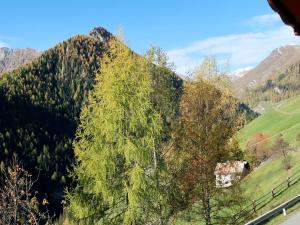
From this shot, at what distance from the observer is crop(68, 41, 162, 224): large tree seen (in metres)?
17.8

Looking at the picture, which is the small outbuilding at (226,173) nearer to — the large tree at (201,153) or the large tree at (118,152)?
the large tree at (201,153)

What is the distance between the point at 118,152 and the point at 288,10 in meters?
17.1

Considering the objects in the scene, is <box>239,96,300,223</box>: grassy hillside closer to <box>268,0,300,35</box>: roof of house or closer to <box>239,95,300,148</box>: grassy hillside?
<box>239,95,300,148</box>: grassy hillside

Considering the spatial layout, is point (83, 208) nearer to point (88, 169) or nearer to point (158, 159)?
point (88, 169)

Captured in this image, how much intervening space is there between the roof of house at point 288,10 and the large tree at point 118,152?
16.3m

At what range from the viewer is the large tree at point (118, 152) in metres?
17.8

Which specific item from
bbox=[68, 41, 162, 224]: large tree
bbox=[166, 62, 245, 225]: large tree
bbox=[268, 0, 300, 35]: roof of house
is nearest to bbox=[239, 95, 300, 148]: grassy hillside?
bbox=[166, 62, 245, 225]: large tree

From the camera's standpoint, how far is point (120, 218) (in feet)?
59.0

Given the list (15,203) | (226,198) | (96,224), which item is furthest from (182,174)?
(15,203)

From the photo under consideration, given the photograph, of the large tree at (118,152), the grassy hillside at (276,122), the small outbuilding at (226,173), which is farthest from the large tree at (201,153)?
the grassy hillside at (276,122)

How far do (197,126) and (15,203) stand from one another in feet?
31.1

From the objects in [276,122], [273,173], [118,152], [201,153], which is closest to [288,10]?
[118,152]

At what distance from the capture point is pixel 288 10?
142 cm

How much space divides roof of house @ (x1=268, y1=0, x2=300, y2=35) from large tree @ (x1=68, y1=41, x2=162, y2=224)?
16276 millimetres
